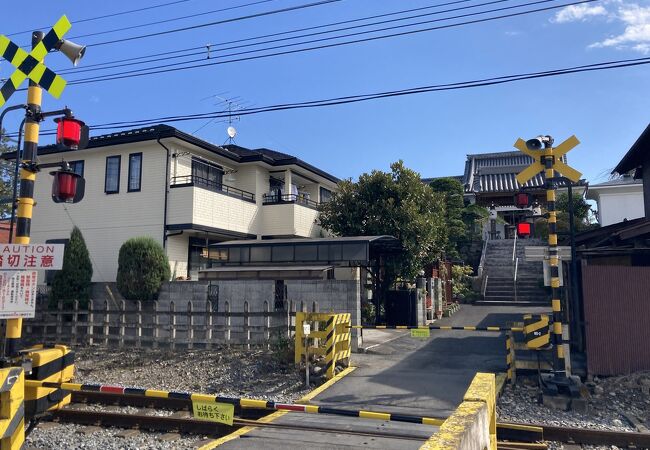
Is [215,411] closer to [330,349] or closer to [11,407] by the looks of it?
[11,407]

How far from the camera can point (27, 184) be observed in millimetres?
6082

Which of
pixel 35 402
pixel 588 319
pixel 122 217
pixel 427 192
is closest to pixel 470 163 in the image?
pixel 427 192

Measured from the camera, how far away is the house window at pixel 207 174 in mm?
20953

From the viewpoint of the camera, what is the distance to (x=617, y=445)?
6.80 meters

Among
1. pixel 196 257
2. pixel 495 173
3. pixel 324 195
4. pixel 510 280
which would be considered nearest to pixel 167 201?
pixel 196 257

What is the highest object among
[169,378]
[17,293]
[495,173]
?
[495,173]

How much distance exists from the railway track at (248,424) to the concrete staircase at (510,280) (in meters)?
16.7

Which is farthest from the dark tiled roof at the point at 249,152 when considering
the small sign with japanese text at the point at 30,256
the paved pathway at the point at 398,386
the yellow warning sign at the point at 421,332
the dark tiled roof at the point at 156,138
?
the small sign with japanese text at the point at 30,256

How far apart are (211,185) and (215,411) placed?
54.2 ft

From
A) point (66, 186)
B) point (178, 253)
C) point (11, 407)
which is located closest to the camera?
point (11, 407)

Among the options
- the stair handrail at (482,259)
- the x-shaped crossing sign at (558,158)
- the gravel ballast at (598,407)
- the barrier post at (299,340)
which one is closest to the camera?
the gravel ballast at (598,407)

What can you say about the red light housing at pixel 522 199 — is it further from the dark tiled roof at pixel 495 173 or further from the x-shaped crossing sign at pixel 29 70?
the dark tiled roof at pixel 495 173

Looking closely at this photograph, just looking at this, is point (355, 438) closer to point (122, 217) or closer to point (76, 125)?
point (76, 125)

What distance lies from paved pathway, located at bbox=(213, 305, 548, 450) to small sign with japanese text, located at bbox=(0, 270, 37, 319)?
9.94 feet
